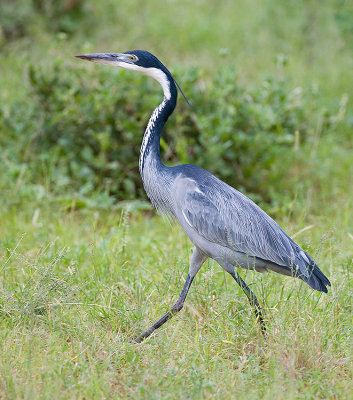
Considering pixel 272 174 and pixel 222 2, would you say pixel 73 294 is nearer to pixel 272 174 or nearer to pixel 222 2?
pixel 272 174

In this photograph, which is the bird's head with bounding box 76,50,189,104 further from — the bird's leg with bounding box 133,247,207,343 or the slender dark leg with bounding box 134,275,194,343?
the slender dark leg with bounding box 134,275,194,343

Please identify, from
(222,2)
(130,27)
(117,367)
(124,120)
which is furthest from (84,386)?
(222,2)

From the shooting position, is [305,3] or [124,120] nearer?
[124,120]

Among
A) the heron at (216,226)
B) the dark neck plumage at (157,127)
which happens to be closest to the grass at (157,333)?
the heron at (216,226)

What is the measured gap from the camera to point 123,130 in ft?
19.1

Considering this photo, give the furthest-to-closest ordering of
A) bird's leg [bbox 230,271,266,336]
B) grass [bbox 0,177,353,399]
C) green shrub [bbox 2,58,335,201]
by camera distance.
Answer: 1. green shrub [bbox 2,58,335,201]
2. bird's leg [bbox 230,271,266,336]
3. grass [bbox 0,177,353,399]

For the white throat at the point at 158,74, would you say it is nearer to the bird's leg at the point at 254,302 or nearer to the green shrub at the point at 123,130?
the bird's leg at the point at 254,302

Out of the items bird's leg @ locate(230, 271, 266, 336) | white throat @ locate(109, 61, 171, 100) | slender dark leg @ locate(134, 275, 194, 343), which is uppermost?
white throat @ locate(109, 61, 171, 100)

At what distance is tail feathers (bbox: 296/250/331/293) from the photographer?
3588mm

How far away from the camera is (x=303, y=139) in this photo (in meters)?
6.71

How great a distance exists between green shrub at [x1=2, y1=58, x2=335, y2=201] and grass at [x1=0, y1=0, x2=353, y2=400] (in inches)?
10.9

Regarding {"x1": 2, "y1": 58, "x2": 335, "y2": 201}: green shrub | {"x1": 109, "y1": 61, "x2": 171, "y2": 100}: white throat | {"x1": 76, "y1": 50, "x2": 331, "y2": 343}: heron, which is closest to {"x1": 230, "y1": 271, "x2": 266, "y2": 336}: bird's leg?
{"x1": 76, "y1": 50, "x2": 331, "y2": 343}: heron

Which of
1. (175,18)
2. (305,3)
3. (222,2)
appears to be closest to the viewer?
(305,3)

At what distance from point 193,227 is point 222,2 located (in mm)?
9511
